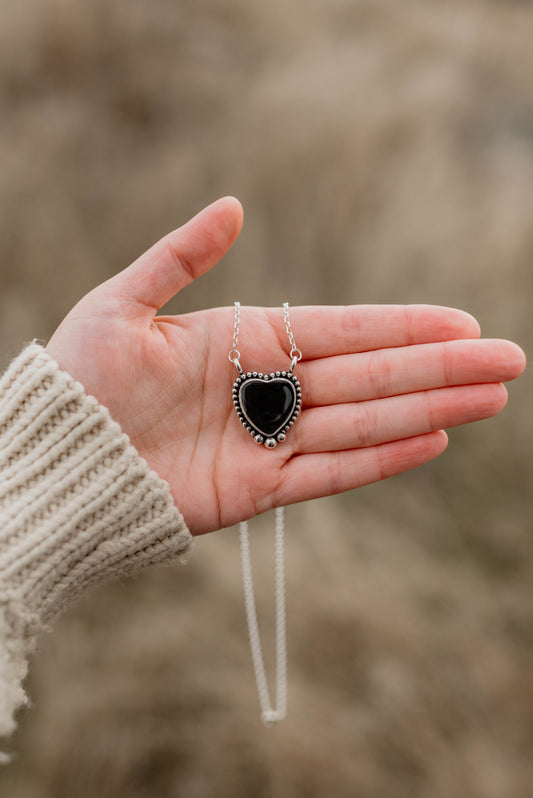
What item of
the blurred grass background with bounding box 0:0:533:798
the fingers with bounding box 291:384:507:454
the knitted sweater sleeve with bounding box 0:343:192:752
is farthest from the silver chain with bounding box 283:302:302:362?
the blurred grass background with bounding box 0:0:533:798

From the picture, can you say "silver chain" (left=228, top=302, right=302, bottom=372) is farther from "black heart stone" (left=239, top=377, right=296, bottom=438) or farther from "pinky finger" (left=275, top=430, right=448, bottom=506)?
"pinky finger" (left=275, top=430, right=448, bottom=506)

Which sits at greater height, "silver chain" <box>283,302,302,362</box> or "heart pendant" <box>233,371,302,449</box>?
"silver chain" <box>283,302,302,362</box>

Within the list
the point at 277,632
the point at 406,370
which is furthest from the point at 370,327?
the point at 277,632

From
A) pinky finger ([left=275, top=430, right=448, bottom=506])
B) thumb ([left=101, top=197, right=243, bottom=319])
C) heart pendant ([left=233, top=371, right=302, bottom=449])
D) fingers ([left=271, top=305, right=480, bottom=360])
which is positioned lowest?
pinky finger ([left=275, top=430, right=448, bottom=506])

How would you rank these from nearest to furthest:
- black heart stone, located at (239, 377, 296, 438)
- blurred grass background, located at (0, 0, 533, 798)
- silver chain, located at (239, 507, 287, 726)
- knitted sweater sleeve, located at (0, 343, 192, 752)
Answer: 1. knitted sweater sleeve, located at (0, 343, 192, 752)
2. black heart stone, located at (239, 377, 296, 438)
3. silver chain, located at (239, 507, 287, 726)
4. blurred grass background, located at (0, 0, 533, 798)

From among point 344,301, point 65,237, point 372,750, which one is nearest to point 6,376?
point 65,237

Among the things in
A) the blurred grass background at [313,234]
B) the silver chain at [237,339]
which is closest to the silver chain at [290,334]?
the silver chain at [237,339]

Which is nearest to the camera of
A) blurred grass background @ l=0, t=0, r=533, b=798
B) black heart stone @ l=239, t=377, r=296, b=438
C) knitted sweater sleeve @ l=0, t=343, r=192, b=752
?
knitted sweater sleeve @ l=0, t=343, r=192, b=752
